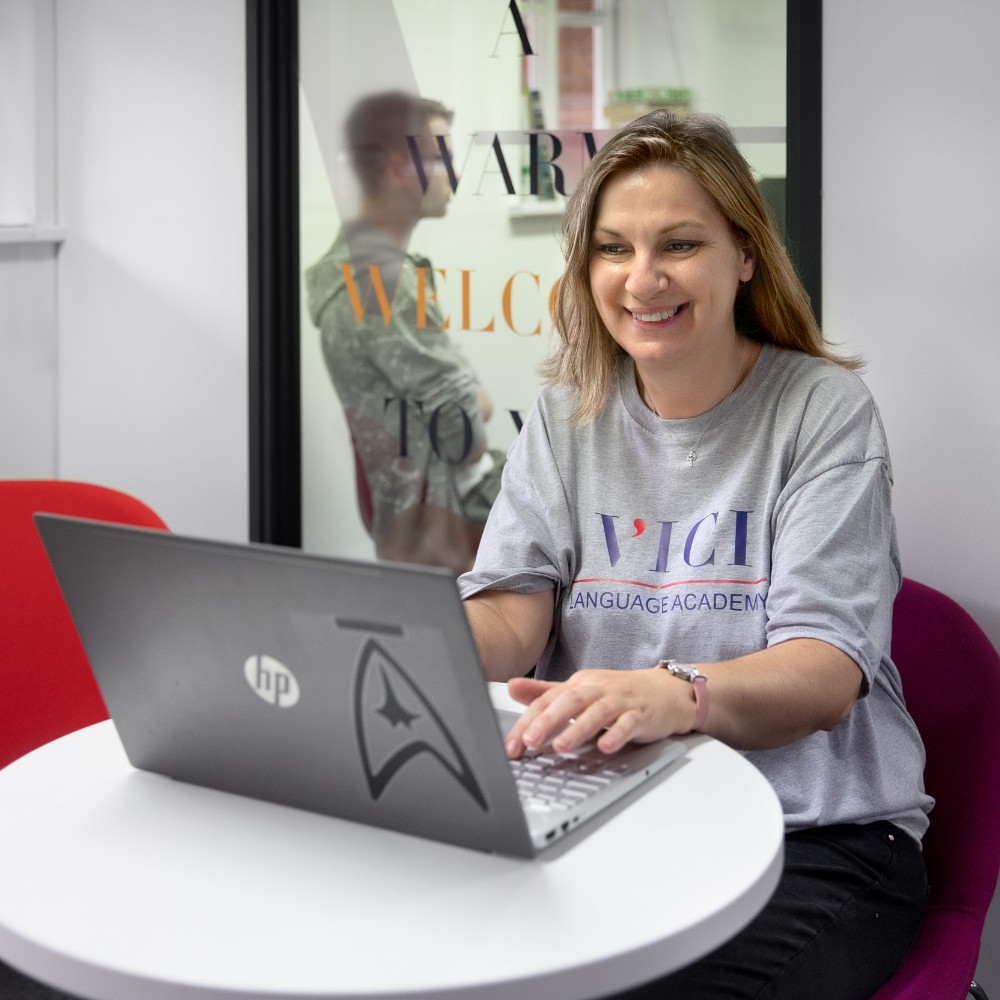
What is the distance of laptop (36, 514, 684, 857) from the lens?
852mm

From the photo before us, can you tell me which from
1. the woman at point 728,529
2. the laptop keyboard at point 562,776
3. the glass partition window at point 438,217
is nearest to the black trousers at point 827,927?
the woman at point 728,529

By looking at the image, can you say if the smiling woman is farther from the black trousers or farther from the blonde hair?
the black trousers

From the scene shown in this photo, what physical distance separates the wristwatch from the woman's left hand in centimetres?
2

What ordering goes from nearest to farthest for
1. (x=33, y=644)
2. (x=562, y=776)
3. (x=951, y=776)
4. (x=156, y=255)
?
(x=562, y=776), (x=951, y=776), (x=33, y=644), (x=156, y=255)

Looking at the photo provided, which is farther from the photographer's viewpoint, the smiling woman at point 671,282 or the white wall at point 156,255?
the white wall at point 156,255

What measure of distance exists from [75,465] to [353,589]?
2.15 meters

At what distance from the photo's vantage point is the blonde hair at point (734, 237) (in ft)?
5.19

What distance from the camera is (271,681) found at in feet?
3.08

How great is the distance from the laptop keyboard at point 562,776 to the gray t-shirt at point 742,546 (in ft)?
1.19

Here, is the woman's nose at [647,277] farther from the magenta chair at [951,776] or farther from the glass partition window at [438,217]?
the glass partition window at [438,217]

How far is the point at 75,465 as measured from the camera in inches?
111

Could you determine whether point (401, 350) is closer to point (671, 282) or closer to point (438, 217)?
point (438, 217)

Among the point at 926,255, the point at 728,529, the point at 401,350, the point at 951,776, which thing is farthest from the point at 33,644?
the point at 926,255

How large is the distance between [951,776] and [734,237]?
0.76 meters
